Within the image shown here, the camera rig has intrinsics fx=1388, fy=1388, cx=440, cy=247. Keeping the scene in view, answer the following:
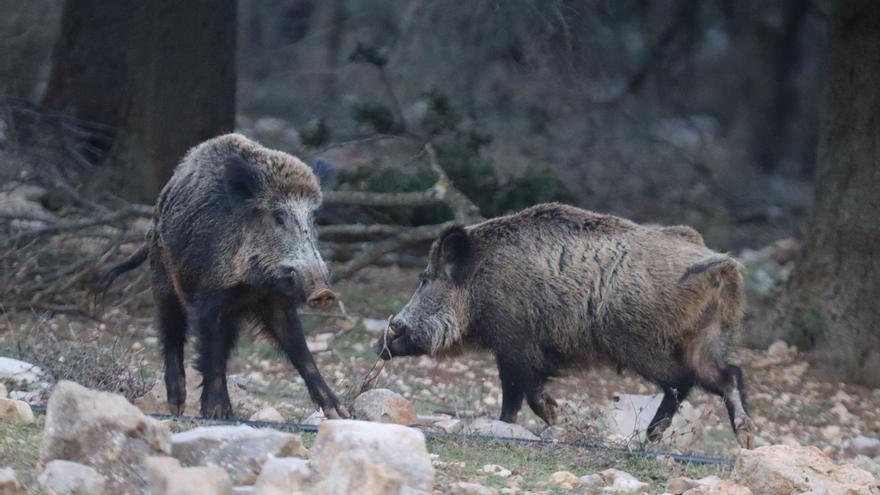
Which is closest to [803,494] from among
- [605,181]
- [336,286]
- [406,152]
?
[336,286]

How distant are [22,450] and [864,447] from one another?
5538mm

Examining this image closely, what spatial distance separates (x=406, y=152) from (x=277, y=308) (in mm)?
7761

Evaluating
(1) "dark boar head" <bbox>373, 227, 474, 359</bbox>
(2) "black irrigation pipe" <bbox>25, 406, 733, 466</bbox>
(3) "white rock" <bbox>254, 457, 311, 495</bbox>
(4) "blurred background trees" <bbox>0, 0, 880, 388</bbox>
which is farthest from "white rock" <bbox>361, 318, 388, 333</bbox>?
(3) "white rock" <bbox>254, 457, 311, 495</bbox>

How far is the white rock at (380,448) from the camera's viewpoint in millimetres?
4586

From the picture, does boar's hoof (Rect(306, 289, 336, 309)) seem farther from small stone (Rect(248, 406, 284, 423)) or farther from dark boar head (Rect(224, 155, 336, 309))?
small stone (Rect(248, 406, 284, 423))

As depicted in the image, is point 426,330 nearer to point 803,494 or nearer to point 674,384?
point 674,384

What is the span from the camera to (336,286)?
479 inches

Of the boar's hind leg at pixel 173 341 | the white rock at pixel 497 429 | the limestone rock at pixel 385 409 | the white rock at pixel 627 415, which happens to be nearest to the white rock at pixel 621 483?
the white rock at pixel 497 429

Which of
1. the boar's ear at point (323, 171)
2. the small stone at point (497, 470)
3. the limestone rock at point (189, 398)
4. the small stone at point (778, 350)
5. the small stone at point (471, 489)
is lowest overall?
the small stone at point (778, 350)

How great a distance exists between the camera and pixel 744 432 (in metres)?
7.16

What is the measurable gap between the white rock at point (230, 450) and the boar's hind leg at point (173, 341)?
274 centimetres

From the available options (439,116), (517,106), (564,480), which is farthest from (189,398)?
(517,106)

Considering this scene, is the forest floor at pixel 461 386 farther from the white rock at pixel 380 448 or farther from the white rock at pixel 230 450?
the white rock at pixel 230 450

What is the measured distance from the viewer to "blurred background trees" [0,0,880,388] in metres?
11.0
